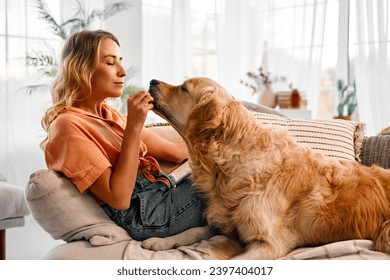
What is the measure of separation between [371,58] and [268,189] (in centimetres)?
334

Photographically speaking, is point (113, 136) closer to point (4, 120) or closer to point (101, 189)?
point (101, 189)

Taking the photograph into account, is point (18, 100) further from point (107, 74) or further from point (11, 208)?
point (107, 74)

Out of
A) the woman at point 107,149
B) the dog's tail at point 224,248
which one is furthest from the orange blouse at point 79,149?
the dog's tail at point 224,248

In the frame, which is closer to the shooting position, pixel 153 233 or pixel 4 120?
Result: pixel 153 233

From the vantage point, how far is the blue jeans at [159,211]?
1.60 meters

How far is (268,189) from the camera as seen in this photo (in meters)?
1.55

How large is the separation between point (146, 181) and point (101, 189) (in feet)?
0.69

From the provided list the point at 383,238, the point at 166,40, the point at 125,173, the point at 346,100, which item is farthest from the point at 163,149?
the point at 166,40

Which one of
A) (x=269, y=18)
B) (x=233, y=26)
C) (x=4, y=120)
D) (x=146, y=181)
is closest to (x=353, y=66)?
(x=269, y=18)

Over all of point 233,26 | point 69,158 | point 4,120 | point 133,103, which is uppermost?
point 233,26

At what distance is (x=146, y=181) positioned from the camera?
1710mm

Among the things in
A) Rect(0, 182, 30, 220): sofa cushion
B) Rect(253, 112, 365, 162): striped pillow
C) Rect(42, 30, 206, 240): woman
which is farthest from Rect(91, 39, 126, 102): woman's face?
Rect(0, 182, 30, 220): sofa cushion

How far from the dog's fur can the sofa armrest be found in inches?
25.1

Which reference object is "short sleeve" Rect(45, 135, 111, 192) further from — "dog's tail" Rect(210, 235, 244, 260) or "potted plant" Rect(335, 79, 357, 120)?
"potted plant" Rect(335, 79, 357, 120)
